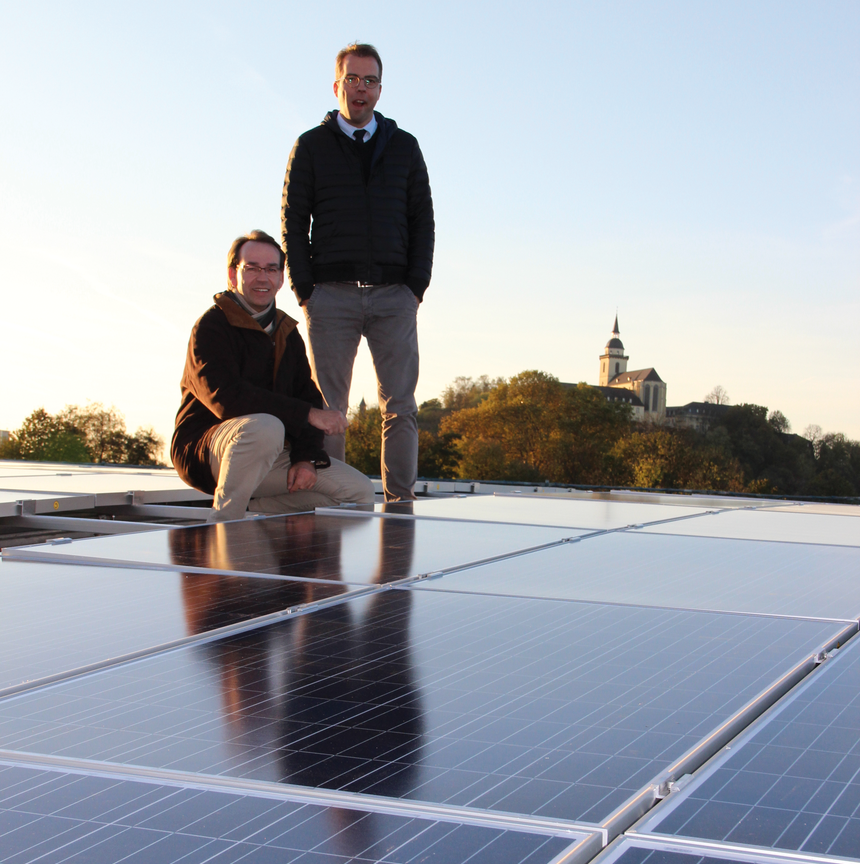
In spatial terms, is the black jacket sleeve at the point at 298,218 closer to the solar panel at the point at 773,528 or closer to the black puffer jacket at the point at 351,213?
the black puffer jacket at the point at 351,213

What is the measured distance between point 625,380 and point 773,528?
125 m

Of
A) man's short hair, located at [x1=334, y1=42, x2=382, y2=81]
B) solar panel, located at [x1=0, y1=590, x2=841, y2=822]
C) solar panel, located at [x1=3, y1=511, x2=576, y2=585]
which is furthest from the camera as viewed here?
man's short hair, located at [x1=334, y1=42, x2=382, y2=81]

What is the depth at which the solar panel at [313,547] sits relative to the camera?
2.25m

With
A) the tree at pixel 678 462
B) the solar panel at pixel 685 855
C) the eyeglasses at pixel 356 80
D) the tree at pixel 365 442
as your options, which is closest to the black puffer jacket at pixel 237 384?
the eyeglasses at pixel 356 80

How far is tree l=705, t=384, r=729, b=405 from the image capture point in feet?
193

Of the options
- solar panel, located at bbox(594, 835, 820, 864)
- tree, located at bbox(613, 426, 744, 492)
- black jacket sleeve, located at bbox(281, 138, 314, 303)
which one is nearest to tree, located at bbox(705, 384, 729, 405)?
tree, located at bbox(613, 426, 744, 492)

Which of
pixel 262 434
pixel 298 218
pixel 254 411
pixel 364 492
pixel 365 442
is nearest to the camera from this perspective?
pixel 262 434

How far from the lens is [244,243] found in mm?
4152

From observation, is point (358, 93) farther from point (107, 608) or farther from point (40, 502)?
point (107, 608)

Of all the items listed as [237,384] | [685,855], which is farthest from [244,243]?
[685,855]

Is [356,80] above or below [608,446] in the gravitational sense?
above

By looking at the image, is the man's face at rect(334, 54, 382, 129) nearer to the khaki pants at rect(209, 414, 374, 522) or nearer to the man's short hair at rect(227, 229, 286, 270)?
the man's short hair at rect(227, 229, 286, 270)

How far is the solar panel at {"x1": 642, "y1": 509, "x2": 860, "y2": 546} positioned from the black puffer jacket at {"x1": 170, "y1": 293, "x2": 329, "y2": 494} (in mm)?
1552

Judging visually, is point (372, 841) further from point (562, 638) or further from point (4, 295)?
point (4, 295)
